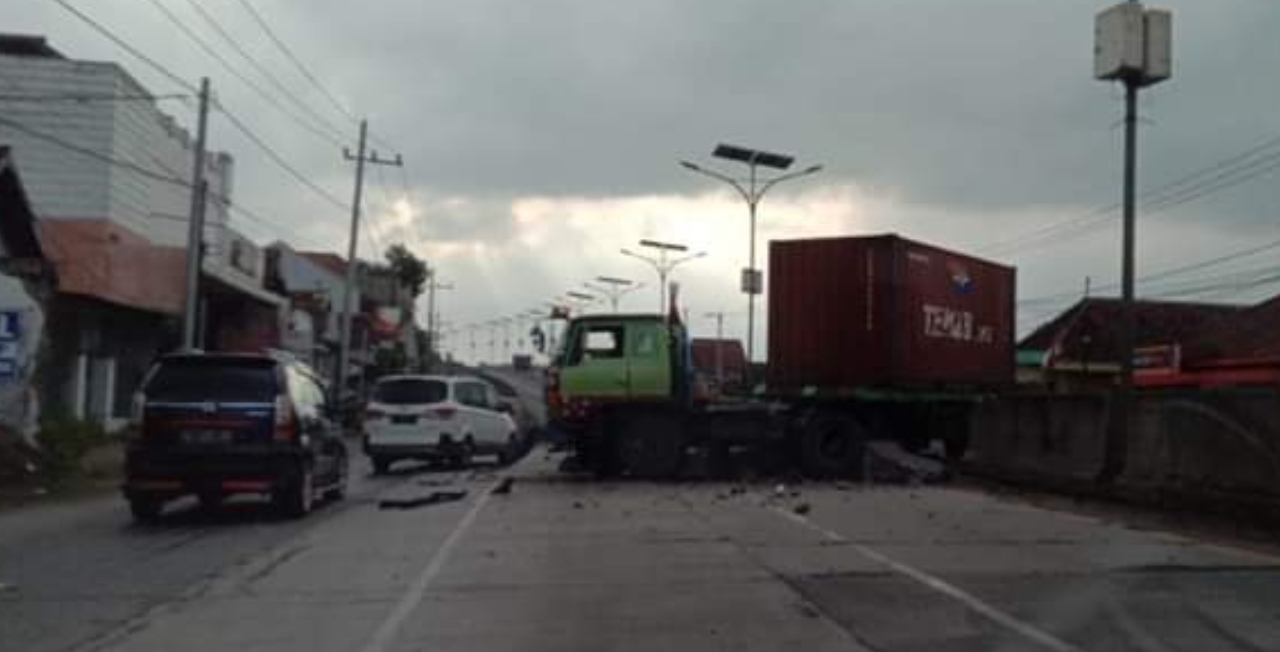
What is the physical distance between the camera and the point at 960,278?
96.1ft

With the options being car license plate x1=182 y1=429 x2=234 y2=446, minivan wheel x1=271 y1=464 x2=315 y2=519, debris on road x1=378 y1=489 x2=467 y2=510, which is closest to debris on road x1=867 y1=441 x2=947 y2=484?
debris on road x1=378 y1=489 x2=467 y2=510

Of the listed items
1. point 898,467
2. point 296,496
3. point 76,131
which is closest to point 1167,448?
point 898,467

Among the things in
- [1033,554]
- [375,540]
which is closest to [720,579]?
[1033,554]

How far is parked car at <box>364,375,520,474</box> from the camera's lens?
3147 cm

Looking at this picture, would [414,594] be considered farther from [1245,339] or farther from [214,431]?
[1245,339]

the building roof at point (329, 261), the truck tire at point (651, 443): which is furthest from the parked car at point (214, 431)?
the building roof at point (329, 261)

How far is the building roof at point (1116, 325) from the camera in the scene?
49031 mm

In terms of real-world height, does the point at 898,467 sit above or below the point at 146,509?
above

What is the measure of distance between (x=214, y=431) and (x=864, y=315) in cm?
1218

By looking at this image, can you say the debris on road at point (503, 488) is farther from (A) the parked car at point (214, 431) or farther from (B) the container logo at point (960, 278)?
(B) the container logo at point (960, 278)

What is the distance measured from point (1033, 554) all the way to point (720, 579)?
3.44 m

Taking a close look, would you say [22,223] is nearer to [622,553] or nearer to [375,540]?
[375,540]

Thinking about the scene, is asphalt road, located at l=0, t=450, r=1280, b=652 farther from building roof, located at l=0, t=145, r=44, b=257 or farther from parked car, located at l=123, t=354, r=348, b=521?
building roof, located at l=0, t=145, r=44, b=257

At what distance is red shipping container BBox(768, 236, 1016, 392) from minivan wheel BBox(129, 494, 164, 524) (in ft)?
38.8
